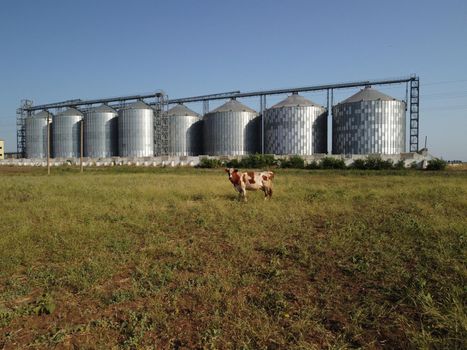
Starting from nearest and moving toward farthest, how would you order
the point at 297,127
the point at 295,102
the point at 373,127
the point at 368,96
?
1. the point at 373,127
2. the point at 368,96
3. the point at 297,127
4. the point at 295,102

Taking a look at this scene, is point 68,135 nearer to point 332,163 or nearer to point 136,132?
point 136,132

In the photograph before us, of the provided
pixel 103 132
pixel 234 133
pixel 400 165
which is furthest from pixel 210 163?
pixel 103 132

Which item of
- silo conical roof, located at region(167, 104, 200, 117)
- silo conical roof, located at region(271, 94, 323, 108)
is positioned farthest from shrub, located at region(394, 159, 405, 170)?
silo conical roof, located at region(167, 104, 200, 117)

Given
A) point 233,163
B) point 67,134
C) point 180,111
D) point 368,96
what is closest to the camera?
point 233,163

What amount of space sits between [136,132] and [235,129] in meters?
20.9

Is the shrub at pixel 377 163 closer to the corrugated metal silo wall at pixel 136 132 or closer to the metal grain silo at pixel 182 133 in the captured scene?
the metal grain silo at pixel 182 133

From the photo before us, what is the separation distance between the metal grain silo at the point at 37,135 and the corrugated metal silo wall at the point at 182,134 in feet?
111

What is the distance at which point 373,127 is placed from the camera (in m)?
54.8

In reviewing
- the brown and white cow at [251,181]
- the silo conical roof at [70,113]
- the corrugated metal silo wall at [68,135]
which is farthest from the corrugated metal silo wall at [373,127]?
the silo conical roof at [70,113]

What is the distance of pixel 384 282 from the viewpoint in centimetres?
539

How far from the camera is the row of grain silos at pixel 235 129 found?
55250mm

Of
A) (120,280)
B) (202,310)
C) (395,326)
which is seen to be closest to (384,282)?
(395,326)

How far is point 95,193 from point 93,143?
62396 millimetres

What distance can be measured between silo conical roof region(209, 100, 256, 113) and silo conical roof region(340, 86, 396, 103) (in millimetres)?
19470
